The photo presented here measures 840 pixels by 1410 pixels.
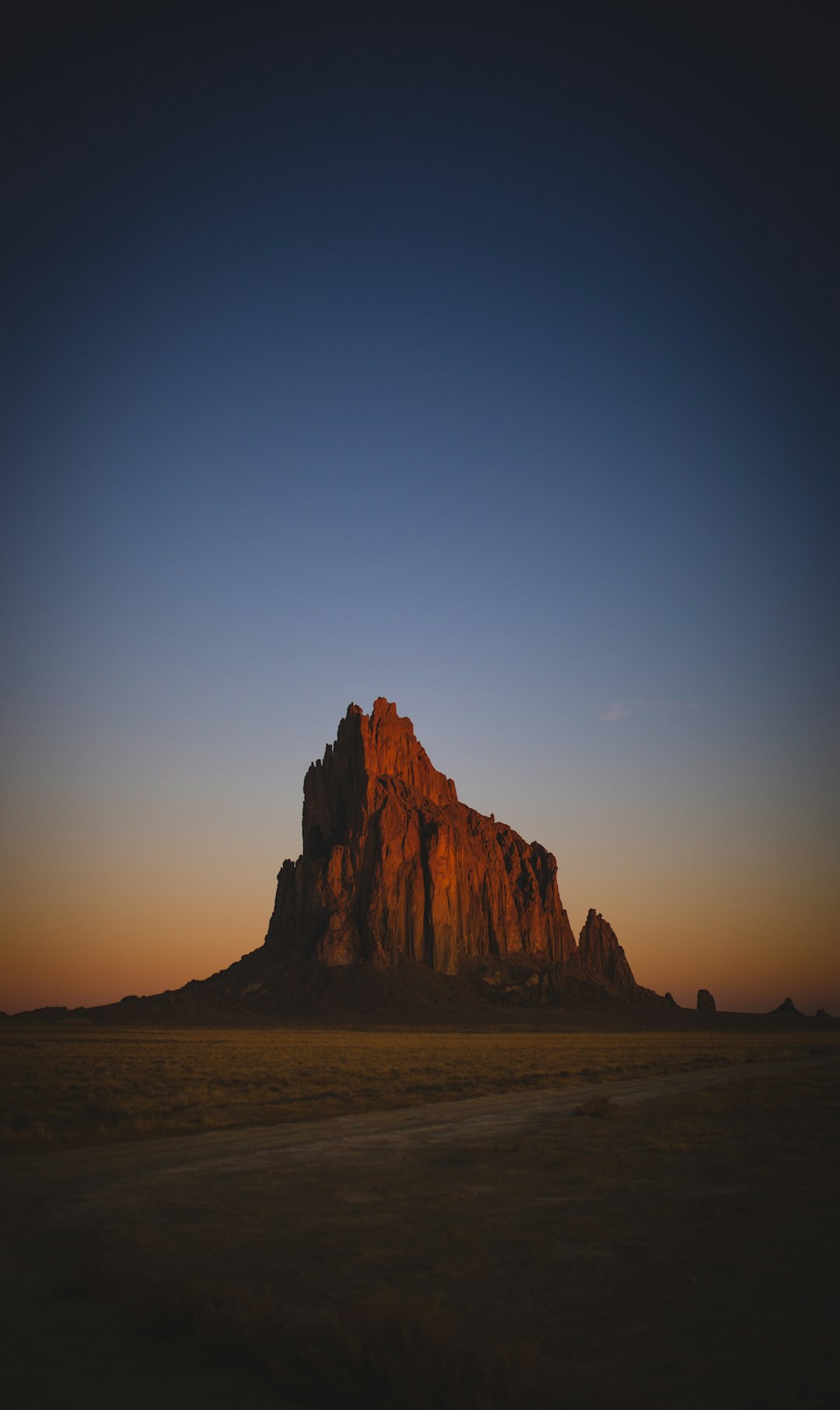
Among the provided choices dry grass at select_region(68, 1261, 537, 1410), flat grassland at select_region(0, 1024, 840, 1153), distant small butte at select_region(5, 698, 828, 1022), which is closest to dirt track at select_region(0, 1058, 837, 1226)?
flat grassland at select_region(0, 1024, 840, 1153)

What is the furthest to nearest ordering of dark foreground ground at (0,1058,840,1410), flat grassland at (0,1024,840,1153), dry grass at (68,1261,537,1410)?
flat grassland at (0,1024,840,1153) < dark foreground ground at (0,1058,840,1410) < dry grass at (68,1261,537,1410)

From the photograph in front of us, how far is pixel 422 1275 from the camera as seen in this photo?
29.5ft

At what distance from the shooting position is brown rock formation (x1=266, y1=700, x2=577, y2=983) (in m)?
154

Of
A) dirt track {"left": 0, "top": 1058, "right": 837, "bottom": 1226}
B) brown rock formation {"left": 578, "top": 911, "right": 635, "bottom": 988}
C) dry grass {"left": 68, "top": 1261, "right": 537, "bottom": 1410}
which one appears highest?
brown rock formation {"left": 578, "top": 911, "right": 635, "bottom": 988}

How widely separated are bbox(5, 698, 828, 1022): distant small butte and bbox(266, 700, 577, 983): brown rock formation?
0.94 ft

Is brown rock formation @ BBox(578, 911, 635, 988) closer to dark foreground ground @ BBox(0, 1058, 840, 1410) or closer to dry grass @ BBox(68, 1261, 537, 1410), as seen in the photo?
dark foreground ground @ BBox(0, 1058, 840, 1410)

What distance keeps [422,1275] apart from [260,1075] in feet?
95.8

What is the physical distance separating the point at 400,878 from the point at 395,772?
91.1 ft

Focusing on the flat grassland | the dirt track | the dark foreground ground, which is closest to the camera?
the dark foreground ground

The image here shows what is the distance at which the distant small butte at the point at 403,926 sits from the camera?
136 m

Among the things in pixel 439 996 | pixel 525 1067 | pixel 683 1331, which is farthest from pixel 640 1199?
pixel 439 996

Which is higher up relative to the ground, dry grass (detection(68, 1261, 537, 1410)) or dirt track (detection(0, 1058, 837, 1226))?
dry grass (detection(68, 1261, 537, 1410))

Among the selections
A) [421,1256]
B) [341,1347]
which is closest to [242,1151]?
[421,1256]

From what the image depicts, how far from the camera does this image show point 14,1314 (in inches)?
300
